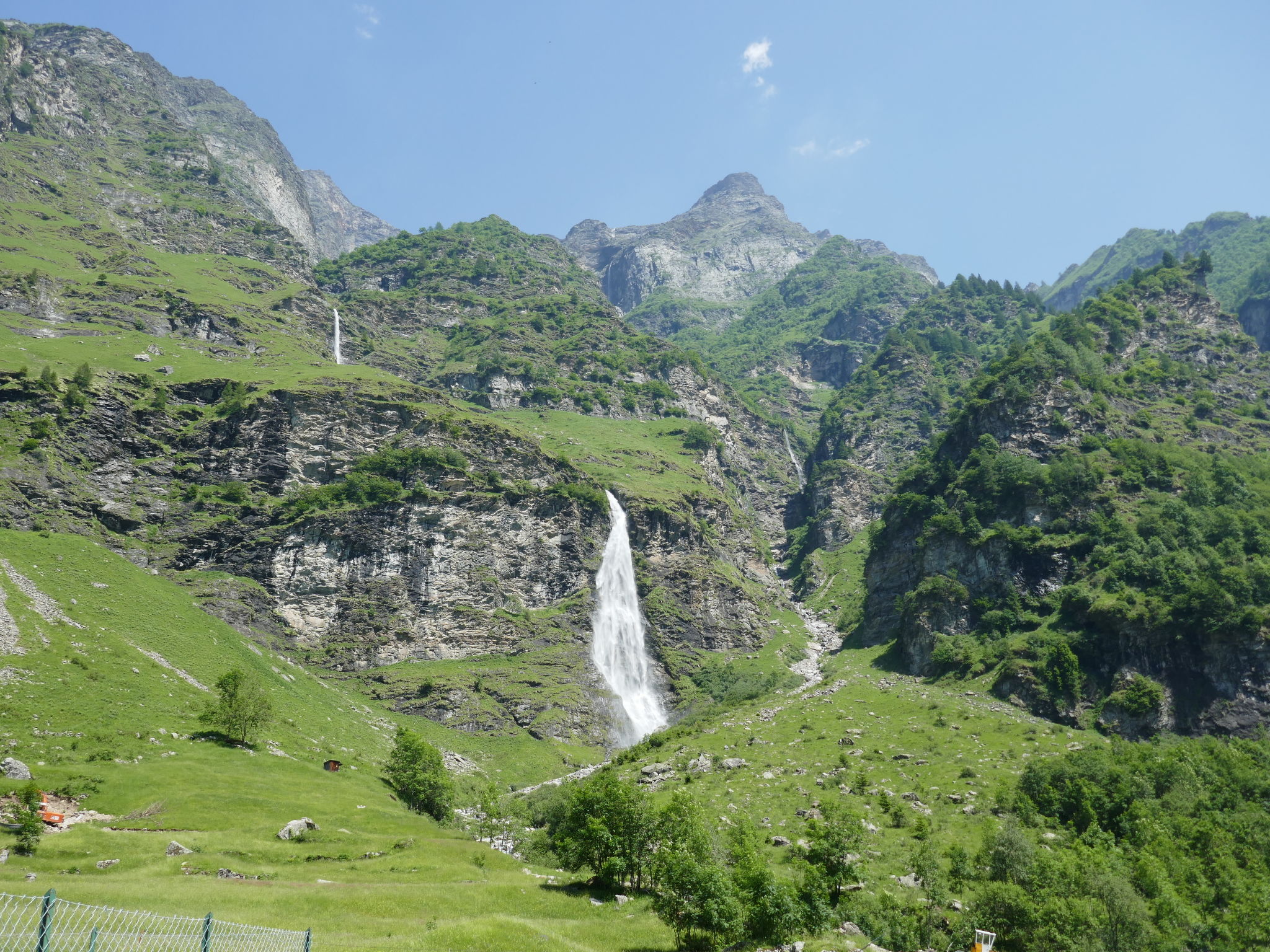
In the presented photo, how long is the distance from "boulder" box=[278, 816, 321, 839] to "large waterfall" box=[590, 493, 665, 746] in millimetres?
73902

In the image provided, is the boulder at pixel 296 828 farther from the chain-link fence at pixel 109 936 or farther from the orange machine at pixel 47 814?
the chain-link fence at pixel 109 936

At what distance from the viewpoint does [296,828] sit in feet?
208

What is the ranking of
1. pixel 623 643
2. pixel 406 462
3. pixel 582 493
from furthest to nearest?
pixel 582 493 < pixel 406 462 < pixel 623 643

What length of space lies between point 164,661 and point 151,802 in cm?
Result: 3562

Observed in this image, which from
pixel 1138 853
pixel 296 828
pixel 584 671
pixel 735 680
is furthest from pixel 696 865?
pixel 735 680

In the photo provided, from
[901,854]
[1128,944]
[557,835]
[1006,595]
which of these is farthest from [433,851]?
[1006,595]

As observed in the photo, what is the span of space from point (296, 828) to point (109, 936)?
5266 cm

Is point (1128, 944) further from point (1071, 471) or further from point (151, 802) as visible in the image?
point (1071, 471)

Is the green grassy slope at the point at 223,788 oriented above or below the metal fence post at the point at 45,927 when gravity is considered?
below

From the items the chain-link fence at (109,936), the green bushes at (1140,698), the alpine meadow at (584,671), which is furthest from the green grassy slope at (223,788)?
the green bushes at (1140,698)

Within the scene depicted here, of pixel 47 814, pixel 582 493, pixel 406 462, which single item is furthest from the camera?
pixel 582 493

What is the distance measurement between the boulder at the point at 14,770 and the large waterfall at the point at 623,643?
8847 centimetres

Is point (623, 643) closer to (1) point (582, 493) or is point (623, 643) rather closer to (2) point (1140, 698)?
(1) point (582, 493)

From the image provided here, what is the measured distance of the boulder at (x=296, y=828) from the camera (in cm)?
6212
